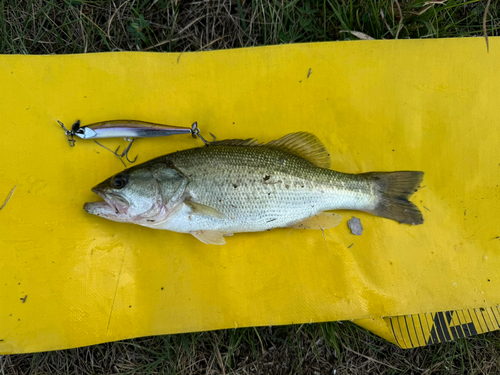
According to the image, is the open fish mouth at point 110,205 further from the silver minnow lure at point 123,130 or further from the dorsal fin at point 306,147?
the dorsal fin at point 306,147

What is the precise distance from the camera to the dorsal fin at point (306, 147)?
2.39m

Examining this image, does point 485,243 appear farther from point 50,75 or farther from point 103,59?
point 50,75

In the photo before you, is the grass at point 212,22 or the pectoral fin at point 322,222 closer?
the pectoral fin at point 322,222

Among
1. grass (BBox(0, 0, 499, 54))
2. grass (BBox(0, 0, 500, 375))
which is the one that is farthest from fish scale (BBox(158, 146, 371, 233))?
grass (BBox(0, 0, 499, 54))

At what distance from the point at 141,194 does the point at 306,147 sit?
1375 mm

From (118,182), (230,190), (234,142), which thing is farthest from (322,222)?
(118,182)

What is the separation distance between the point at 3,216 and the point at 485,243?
420cm

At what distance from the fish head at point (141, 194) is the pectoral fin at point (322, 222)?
40.8 inches

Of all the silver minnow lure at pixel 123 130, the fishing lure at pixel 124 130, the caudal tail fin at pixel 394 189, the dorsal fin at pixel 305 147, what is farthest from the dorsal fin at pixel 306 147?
the silver minnow lure at pixel 123 130

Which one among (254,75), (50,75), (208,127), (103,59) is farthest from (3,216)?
(254,75)

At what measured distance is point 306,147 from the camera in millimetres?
2422

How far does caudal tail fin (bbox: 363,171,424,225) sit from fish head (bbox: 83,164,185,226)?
5.29 ft

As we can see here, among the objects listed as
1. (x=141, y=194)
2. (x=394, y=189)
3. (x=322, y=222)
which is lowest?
(x=322, y=222)

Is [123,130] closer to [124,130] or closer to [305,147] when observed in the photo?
[124,130]
